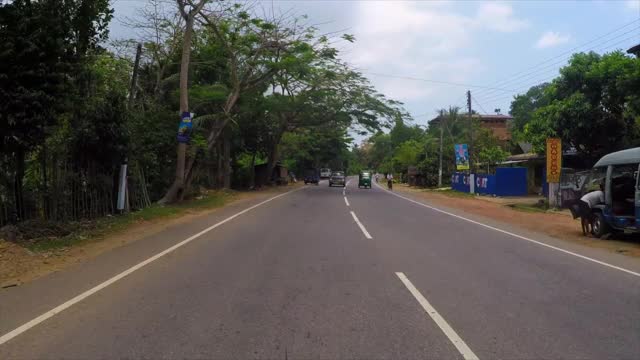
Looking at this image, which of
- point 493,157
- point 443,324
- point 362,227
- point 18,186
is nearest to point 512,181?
point 493,157

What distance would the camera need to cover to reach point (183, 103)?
23.0 meters

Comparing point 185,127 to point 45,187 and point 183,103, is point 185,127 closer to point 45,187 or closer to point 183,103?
point 183,103

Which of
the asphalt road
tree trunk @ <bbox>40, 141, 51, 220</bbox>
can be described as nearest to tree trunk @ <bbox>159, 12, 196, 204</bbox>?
tree trunk @ <bbox>40, 141, 51, 220</bbox>

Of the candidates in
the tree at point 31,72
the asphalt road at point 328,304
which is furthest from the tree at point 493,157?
the tree at point 31,72

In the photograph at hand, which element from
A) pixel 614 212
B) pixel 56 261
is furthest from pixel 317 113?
pixel 56 261

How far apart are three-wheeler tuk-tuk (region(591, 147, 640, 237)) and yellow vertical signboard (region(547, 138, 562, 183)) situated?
9862 mm

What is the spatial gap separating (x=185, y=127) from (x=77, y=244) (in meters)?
11.0

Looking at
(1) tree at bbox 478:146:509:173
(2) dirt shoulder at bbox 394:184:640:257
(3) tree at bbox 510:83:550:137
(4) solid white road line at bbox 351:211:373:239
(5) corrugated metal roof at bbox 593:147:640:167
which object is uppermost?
(3) tree at bbox 510:83:550:137

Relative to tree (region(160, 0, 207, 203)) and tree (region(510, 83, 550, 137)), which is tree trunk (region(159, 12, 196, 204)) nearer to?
tree (region(160, 0, 207, 203))

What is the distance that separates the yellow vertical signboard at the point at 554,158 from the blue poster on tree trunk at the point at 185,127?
15587 millimetres

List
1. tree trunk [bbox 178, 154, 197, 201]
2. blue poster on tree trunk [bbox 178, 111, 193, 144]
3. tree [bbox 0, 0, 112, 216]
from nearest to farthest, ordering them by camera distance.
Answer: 1. tree [bbox 0, 0, 112, 216]
2. blue poster on tree trunk [bbox 178, 111, 193, 144]
3. tree trunk [bbox 178, 154, 197, 201]

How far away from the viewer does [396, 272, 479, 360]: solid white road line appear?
494cm

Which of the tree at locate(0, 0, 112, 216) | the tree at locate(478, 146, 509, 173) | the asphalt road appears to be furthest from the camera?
the tree at locate(478, 146, 509, 173)

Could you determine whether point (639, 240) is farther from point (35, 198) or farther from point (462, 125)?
point (462, 125)
